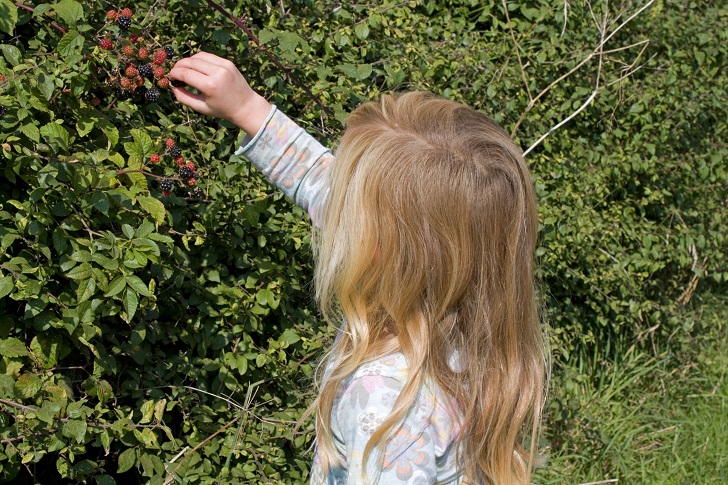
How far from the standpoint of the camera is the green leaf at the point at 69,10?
72.5 inches

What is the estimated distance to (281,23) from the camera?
8.41 ft

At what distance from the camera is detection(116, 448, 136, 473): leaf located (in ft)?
6.57

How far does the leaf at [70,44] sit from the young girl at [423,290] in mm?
240

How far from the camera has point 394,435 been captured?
4.98ft

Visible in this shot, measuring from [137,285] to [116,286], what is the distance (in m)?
0.04

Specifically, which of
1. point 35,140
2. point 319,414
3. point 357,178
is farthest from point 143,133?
point 319,414

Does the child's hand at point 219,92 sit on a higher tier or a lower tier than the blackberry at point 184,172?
higher

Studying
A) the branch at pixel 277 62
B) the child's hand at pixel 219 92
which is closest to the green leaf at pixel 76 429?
the child's hand at pixel 219 92

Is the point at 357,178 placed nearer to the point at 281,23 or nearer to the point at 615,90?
the point at 281,23

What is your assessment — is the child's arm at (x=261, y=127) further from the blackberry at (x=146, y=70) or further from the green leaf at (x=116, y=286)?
the green leaf at (x=116, y=286)

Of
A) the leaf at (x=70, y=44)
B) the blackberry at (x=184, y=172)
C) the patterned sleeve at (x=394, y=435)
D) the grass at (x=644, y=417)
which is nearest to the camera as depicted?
the patterned sleeve at (x=394, y=435)

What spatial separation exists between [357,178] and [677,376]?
8.94 feet

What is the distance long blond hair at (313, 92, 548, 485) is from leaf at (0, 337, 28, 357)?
2.25ft

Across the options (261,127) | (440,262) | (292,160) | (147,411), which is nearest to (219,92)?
(261,127)
